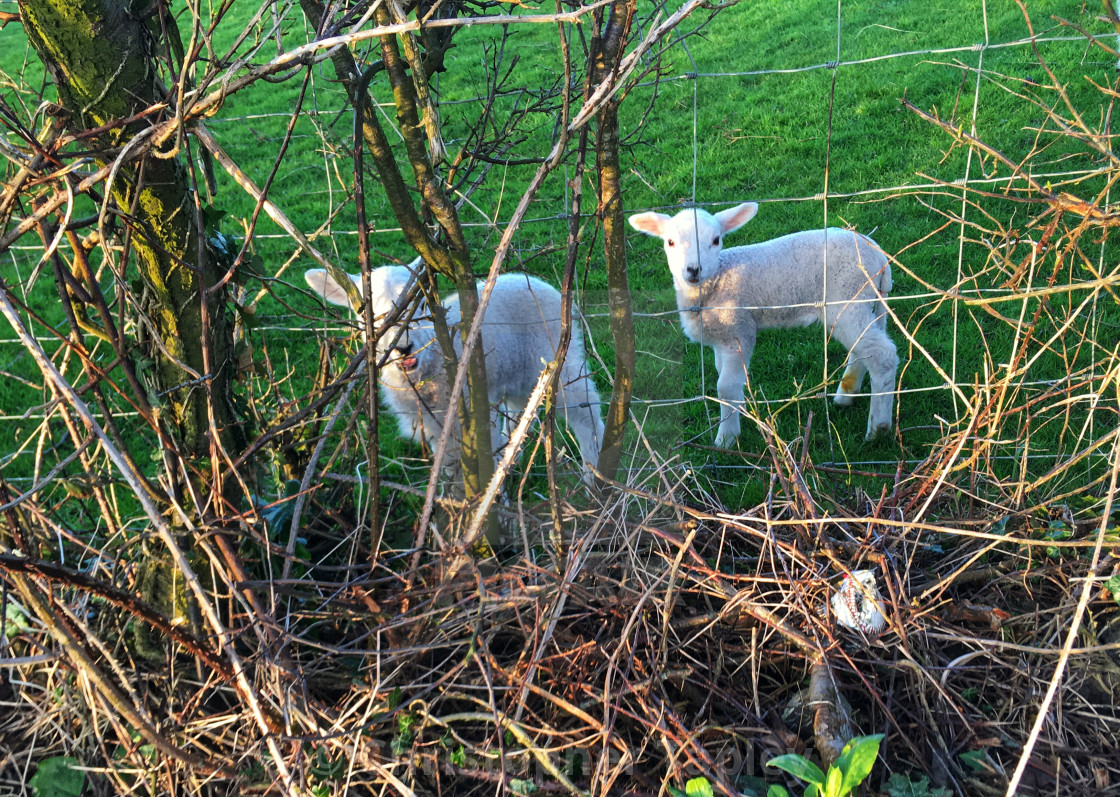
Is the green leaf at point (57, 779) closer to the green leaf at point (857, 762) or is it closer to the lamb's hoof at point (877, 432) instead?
the green leaf at point (857, 762)

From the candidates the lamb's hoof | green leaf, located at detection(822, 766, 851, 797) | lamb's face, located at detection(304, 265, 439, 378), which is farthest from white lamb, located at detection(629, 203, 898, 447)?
green leaf, located at detection(822, 766, 851, 797)

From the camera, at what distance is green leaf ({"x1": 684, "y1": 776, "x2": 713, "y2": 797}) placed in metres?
1.54

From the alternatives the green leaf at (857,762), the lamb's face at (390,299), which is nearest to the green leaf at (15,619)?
the lamb's face at (390,299)

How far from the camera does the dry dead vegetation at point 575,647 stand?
5.68 ft

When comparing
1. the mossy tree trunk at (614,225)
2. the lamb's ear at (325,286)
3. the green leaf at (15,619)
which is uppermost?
the mossy tree trunk at (614,225)

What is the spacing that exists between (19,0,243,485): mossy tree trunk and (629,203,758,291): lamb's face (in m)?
2.52

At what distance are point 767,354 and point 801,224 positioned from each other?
1298mm

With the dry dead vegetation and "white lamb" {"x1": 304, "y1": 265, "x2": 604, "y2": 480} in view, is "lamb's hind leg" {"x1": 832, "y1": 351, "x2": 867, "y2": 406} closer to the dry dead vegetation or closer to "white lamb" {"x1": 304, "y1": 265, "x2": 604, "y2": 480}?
"white lamb" {"x1": 304, "y1": 265, "x2": 604, "y2": 480}

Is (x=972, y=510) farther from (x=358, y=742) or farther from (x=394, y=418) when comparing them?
(x=394, y=418)

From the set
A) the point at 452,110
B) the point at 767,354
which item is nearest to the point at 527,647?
the point at 767,354

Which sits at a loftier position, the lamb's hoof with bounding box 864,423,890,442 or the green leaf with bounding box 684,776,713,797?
the green leaf with bounding box 684,776,713,797

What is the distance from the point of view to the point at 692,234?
13.8 feet

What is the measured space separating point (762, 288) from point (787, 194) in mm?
1635

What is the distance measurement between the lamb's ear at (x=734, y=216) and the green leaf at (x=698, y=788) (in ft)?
10.4
